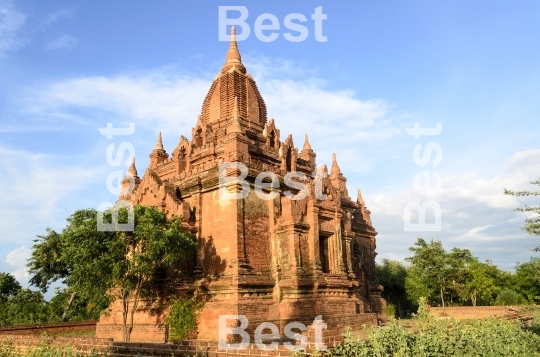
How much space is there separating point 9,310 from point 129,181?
48.3 feet

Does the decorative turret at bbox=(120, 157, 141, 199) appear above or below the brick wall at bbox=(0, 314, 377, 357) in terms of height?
above

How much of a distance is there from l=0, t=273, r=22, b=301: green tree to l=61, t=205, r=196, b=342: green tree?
27.6m

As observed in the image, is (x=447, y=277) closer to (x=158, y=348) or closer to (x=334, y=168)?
(x=334, y=168)

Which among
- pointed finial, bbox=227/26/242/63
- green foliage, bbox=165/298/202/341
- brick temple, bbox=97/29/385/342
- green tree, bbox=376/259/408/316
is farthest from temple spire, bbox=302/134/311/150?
green tree, bbox=376/259/408/316

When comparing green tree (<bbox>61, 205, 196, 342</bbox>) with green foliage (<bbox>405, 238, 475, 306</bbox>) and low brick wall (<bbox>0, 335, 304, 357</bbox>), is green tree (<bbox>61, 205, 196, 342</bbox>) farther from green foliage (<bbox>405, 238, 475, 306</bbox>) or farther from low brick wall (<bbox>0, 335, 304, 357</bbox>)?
green foliage (<bbox>405, 238, 475, 306</bbox>)

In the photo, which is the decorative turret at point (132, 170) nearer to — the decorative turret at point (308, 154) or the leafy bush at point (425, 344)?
the decorative turret at point (308, 154)

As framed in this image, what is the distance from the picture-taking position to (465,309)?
1146 inches

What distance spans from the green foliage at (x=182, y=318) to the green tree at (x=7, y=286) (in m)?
27.1

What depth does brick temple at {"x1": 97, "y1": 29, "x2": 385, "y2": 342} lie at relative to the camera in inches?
647

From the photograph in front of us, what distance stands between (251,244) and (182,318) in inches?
152

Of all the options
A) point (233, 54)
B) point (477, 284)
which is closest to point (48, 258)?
point (233, 54)

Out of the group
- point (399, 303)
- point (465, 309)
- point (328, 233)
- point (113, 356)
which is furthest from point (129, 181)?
point (399, 303)

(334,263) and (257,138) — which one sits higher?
(257,138)

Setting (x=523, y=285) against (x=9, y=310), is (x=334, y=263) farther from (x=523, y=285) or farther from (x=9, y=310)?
(x=523, y=285)
